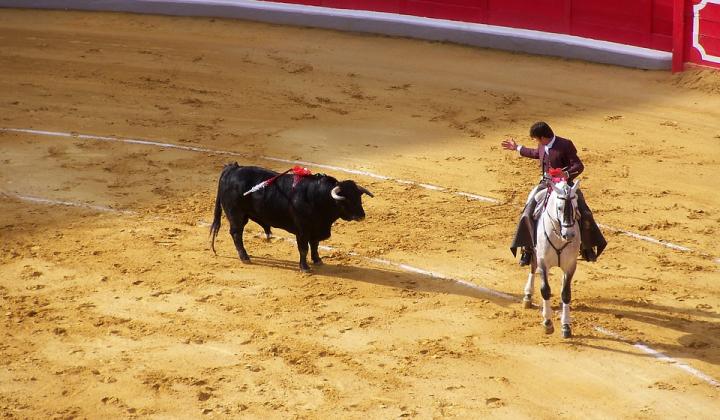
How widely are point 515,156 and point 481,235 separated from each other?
8.69 ft

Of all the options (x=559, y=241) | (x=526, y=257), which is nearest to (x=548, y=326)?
(x=526, y=257)

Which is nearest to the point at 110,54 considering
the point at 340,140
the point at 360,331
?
the point at 340,140

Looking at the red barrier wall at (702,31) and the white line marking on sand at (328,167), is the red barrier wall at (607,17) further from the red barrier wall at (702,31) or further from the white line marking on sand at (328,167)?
the white line marking on sand at (328,167)

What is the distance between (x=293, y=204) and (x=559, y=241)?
9.32 ft

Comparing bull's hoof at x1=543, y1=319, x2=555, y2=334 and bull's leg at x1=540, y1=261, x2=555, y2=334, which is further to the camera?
bull's hoof at x1=543, y1=319, x2=555, y2=334

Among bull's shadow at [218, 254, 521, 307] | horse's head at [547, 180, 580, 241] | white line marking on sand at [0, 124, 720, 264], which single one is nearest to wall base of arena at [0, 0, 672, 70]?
white line marking on sand at [0, 124, 720, 264]

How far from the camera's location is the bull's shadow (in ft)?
36.4

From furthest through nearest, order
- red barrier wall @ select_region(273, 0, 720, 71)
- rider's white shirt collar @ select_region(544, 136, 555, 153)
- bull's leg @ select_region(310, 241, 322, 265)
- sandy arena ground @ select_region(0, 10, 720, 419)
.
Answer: red barrier wall @ select_region(273, 0, 720, 71), bull's leg @ select_region(310, 241, 322, 265), rider's white shirt collar @ select_region(544, 136, 555, 153), sandy arena ground @ select_region(0, 10, 720, 419)

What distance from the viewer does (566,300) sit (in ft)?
Result: 32.4

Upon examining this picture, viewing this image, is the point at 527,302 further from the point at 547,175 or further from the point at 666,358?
the point at 666,358

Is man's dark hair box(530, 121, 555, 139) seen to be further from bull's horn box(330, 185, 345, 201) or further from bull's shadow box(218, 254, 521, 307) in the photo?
bull's horn box(330, 185, 345, 201)

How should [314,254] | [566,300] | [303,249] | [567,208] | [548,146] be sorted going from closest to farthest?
[567,208] < [566,300] < [548,146] < [303,249] < [314,254]

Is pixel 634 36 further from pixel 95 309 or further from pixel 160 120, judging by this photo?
pixel 95 309

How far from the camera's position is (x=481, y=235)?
40.8 feet
